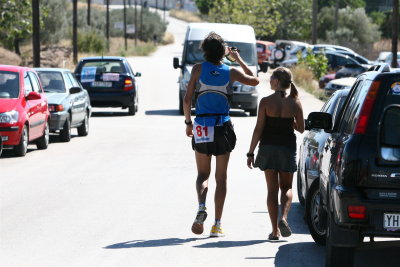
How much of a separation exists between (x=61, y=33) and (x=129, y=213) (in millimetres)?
66677

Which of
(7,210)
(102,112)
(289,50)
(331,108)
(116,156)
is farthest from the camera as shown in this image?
(289,50)

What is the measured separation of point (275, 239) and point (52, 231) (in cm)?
213

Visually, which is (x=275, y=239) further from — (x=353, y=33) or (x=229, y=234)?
(x=353, y=33)

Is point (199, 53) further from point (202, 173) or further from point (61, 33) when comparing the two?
point (61, 33)

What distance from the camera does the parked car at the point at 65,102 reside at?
817 inches

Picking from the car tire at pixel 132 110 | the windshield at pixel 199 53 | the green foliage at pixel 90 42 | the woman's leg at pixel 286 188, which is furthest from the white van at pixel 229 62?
the green foliage at pixel 90 42

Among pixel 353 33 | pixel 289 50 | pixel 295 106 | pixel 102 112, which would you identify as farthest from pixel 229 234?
pixel 353 33

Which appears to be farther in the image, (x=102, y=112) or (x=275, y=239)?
(x=102, y=112)

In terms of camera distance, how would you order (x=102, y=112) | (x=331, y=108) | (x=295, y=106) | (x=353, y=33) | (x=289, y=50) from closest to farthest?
(x=295, y=106)
(x=331, y=108)
(x=102, y=112)
(x=289, y=50)
(x=353, y=33)

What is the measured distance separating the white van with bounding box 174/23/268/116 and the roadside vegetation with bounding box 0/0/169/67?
14.1 meters

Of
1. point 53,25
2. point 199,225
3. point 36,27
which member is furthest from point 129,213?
point 53,25

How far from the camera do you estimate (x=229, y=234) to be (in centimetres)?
1029

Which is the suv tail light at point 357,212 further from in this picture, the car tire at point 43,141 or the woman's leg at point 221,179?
the car tire at point 43,141

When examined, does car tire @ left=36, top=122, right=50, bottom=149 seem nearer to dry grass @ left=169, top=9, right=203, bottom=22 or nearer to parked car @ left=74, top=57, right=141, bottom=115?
parked car @ left=74, top=57, right=141, bottom=115
